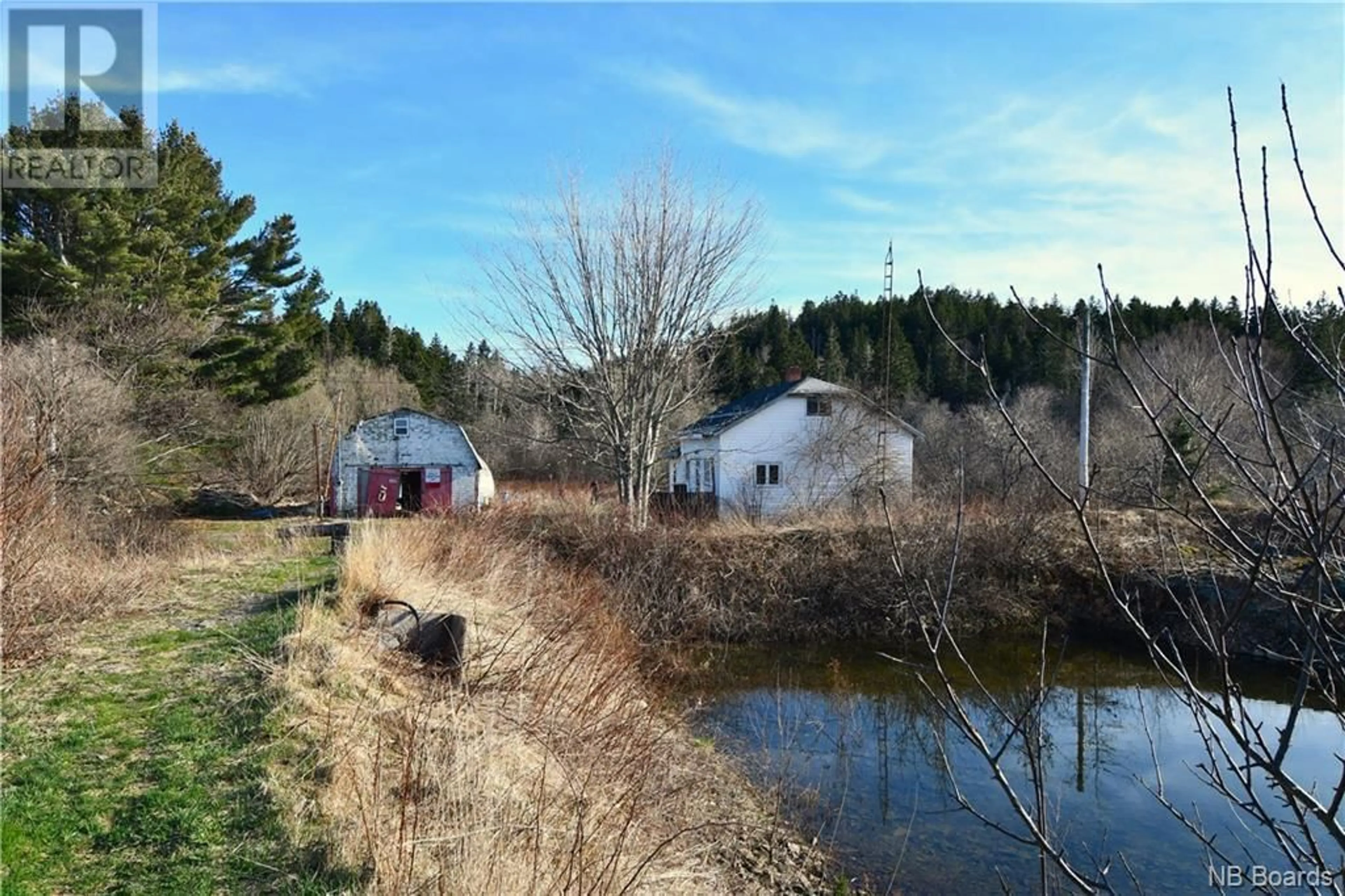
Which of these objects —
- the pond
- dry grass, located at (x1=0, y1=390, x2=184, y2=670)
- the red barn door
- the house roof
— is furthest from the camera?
the red barn door

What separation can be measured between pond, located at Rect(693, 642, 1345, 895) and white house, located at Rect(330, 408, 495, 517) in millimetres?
20961

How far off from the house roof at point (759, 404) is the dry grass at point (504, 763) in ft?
59.7

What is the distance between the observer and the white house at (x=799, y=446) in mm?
27266

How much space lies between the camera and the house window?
29094mm

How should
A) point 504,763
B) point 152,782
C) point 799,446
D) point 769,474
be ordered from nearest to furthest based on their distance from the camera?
point 152,782, point 504,763, point 799,446, point 769,474

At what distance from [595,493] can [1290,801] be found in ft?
70.1

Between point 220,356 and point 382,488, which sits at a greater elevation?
point 220,356

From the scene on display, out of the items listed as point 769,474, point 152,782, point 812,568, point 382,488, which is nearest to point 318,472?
point 382,488

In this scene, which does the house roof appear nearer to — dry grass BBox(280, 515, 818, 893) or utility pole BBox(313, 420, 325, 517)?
utility pole BBox(313, 420, 325, 517)

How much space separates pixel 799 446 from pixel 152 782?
25437 millimetres

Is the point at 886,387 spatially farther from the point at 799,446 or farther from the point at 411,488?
the point at 411,488

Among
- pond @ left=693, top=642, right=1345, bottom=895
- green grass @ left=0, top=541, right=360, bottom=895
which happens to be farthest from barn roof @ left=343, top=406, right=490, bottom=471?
green grass @ left=0, top=541, right=360, bottom=895

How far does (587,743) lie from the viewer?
19.5 ft

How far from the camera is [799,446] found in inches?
1141
